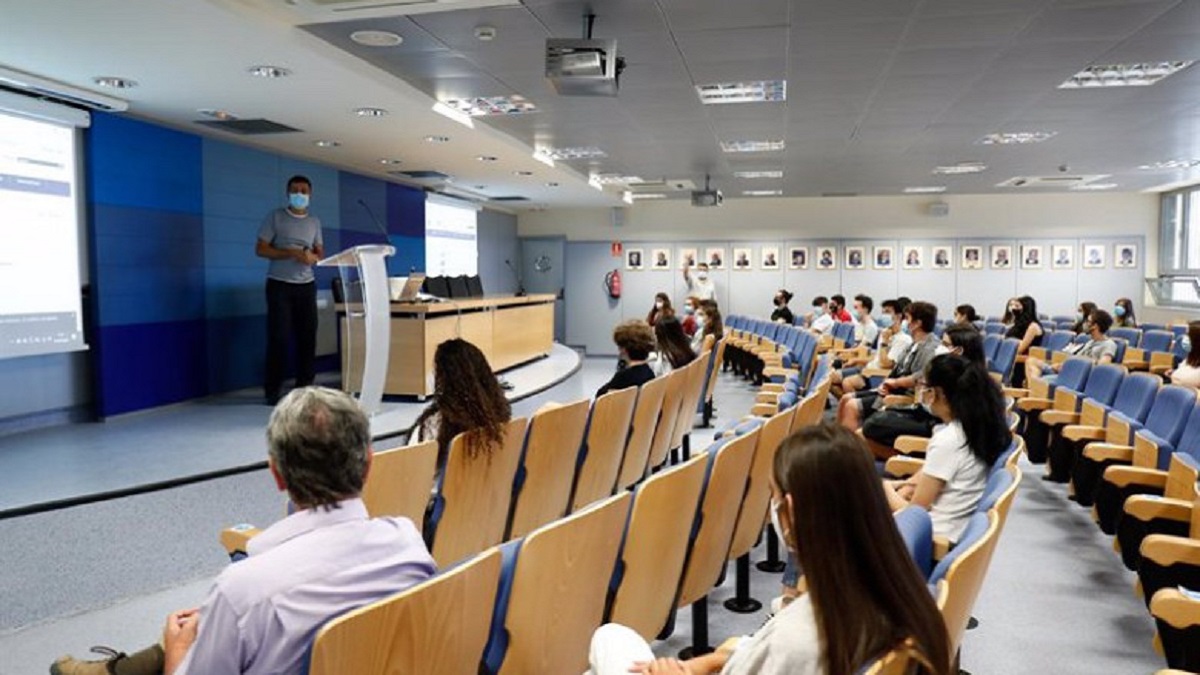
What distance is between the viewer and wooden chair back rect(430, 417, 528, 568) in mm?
2805

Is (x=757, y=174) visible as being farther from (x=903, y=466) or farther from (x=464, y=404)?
(x=464, y=404)

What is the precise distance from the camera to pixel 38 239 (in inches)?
235

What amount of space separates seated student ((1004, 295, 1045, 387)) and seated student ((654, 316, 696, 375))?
14.4ft

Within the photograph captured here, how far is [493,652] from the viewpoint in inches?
66.9

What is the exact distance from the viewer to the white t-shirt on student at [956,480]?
295 cm

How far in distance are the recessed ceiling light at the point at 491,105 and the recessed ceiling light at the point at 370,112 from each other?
55 centimetres

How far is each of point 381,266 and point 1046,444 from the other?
507cm

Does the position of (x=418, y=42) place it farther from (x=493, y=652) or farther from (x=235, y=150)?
(x=493, y=652)

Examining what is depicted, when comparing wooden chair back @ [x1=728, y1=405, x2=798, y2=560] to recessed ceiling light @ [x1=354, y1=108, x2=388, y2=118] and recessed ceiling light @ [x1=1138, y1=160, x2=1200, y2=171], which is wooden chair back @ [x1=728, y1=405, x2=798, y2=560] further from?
recessed ceiling light @ [x1=1138, y1=160, x2=1200, y2=171]

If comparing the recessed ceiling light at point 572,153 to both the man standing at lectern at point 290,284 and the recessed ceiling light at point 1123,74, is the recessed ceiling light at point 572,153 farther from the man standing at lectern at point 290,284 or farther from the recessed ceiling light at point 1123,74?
the recessed ceiling light at point 1123,74

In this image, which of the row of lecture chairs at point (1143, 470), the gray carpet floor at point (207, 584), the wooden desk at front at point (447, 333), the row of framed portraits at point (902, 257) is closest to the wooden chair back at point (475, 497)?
the gray carpet floor at point (207, 584)

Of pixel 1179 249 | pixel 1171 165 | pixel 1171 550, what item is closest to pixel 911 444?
pixel 1171 550

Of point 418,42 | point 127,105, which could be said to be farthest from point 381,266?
point 127,105

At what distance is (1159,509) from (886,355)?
4766 millimetres
